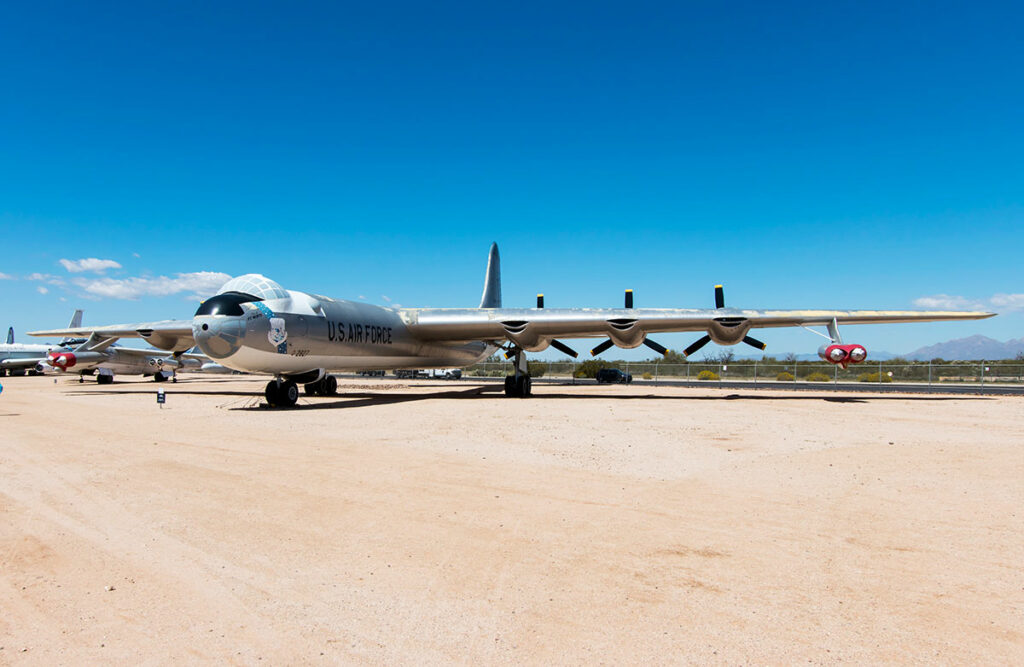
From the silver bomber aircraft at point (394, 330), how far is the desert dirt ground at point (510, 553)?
7.42 m

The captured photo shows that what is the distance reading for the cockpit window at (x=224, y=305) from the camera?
17.8 metres

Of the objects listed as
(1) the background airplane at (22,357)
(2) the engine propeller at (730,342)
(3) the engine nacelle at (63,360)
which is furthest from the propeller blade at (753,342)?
(1) the background airplane at (22,357)

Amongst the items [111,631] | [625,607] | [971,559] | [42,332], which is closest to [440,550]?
[625,607]

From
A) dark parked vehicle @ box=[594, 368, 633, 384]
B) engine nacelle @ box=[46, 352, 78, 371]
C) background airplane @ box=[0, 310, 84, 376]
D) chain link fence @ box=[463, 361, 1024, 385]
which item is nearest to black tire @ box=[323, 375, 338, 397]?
engine nacelle @ box=[46, 352, 78, 371]

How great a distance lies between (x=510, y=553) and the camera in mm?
5379

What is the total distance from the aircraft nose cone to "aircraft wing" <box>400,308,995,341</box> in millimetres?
10575

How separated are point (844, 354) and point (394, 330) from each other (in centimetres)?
1960

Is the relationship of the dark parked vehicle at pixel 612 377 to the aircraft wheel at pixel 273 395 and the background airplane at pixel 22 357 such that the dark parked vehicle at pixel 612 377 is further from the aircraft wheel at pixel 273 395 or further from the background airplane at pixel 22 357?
the background airplane at pixel 22 357

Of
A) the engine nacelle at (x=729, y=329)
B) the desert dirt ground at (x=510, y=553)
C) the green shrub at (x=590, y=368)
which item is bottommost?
the desert dirt ground at (x=510, y=553)

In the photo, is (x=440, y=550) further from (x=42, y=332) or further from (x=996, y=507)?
(x=42, y=332)

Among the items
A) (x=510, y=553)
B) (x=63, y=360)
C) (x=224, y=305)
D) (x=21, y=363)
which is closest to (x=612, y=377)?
(x=224, y=305)

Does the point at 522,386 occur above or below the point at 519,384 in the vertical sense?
below

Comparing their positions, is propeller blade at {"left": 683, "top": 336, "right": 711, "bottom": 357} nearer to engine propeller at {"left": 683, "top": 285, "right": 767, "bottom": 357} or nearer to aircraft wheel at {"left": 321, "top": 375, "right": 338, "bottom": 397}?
engine propeller at {"left": 683, "top": 285, "right": 767, "bottom": 357}

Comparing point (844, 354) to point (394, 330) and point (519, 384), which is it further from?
point (394, 330)
